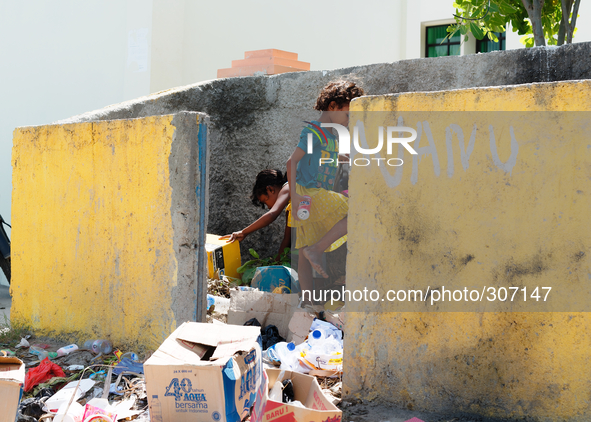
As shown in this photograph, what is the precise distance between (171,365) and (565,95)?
1891 mm

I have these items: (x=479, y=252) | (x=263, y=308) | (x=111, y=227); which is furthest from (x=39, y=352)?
(x=479, y=252)

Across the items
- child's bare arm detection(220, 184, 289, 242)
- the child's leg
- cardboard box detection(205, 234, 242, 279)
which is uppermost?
child's bare arm detection(220, 184, 289, 242)

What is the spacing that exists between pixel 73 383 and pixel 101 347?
0.45m

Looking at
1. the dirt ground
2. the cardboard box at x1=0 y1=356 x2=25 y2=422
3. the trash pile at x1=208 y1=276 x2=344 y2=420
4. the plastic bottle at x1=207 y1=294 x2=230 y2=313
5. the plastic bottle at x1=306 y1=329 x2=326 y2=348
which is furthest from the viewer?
the plastic bottle at x1=207 y1=294 x2=230 y2=313

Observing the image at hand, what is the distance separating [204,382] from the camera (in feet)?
6.53

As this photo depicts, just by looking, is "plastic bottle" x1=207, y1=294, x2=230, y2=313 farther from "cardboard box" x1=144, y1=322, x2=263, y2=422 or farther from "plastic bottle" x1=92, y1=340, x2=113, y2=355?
"cardboard box" x1=144, y1=322, x2=263, y2=422

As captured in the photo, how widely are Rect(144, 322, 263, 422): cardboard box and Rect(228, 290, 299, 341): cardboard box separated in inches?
46.4

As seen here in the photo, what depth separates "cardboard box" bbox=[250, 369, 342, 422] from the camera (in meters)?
2.08

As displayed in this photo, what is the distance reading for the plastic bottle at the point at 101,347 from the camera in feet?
10.7

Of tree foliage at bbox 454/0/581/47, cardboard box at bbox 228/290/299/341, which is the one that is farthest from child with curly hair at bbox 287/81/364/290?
tree foliage at bbox 454/0/581/47

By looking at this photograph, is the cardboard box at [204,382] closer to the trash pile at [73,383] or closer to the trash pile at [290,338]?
the trash pile at [290,338]

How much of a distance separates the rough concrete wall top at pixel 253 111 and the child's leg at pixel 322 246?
149 cm

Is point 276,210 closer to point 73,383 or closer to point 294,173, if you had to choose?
point 294,173

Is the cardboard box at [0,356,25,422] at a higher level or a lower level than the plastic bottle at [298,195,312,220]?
lower
